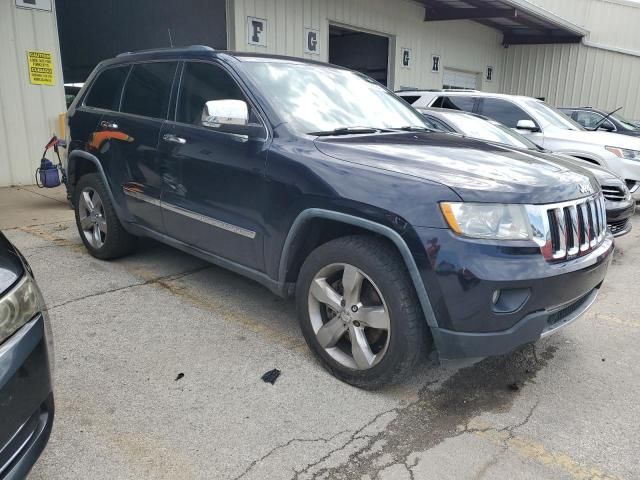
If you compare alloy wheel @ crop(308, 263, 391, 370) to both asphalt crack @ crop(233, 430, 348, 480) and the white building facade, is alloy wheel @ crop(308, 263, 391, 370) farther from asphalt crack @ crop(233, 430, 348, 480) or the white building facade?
the white building facade

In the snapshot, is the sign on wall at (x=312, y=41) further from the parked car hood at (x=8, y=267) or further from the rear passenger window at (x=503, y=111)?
the parked car hood at (x=8, y=267)

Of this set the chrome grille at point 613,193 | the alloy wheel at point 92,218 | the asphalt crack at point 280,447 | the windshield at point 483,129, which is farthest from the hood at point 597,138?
the asphalt crack at point 280,447

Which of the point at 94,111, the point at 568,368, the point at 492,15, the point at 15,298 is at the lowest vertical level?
the point at 568,368

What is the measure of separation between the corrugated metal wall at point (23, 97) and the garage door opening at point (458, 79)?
12.1m

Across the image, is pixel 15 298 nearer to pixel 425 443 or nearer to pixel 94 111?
pixel 425 443

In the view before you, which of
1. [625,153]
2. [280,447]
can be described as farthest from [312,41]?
[280,447]

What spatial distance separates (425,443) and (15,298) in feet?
6.15

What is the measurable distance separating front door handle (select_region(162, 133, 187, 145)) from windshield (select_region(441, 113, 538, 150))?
3806 mm

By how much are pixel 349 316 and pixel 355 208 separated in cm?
59

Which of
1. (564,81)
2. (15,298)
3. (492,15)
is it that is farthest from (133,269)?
(564,81)

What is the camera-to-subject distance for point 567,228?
8.86ft

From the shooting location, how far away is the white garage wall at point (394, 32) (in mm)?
11109

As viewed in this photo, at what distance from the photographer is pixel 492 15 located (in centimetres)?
1605

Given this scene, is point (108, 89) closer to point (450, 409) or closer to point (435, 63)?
point (450, 409)
